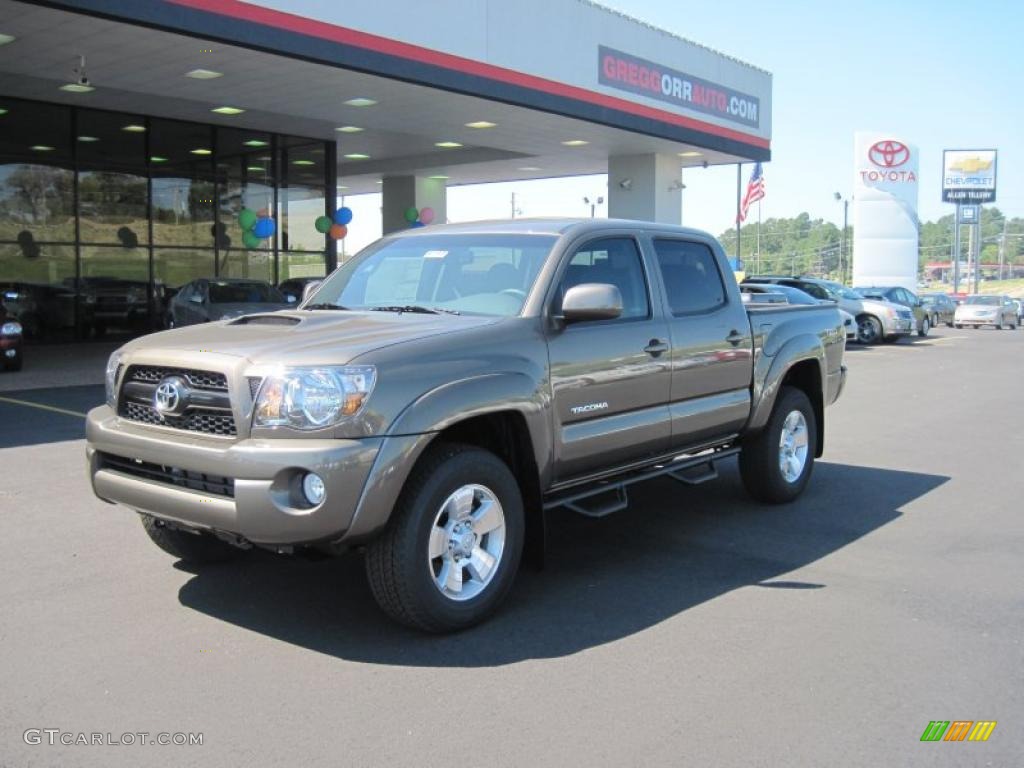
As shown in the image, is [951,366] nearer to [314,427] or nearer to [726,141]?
[726,141]

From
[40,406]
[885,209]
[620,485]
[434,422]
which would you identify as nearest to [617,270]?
[620,485]

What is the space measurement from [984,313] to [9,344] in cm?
3385

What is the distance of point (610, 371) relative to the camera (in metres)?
5.39

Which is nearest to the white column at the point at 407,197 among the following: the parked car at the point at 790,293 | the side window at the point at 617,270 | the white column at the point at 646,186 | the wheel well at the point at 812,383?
the white column at the point at 646,186

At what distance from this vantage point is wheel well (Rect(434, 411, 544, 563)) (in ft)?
15.9

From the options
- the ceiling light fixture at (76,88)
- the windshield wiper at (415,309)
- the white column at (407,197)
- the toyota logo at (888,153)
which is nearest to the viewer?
the windshield wiper at (415,309)

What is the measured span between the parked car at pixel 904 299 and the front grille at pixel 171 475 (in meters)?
26.4

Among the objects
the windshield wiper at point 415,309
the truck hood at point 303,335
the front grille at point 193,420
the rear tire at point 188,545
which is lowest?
the rear tire at point 188,545

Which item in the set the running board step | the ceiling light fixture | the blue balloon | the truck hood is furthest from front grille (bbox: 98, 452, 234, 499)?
the blue balloon

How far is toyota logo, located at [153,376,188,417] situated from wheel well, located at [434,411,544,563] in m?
1.24

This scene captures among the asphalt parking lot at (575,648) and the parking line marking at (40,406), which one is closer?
the asphalt parking lot at (575,648)

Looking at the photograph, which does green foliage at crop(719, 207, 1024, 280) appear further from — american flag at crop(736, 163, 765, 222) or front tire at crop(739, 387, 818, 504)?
front tire at crop(739, 387, 818, 504)

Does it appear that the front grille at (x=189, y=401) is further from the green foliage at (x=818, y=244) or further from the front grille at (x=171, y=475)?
the green foliage at (x=818, y=244)

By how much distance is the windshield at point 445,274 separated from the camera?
A: 529 cm
